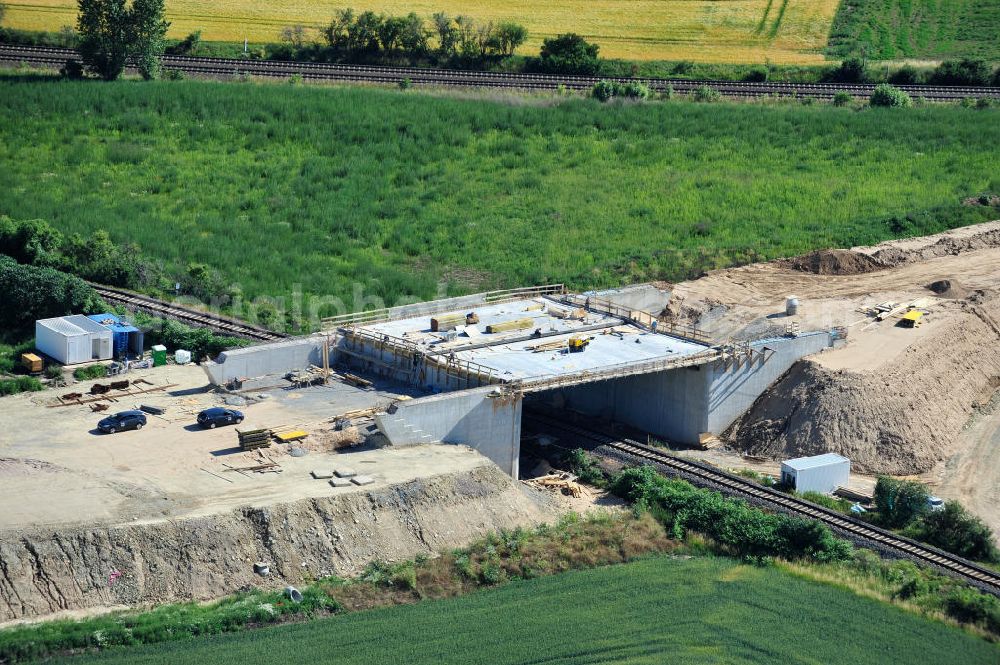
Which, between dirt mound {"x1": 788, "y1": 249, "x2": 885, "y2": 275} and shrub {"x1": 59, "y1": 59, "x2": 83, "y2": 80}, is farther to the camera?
shrub {"x1": 59, "y1": 59, "x2": 83, "y2": 80}

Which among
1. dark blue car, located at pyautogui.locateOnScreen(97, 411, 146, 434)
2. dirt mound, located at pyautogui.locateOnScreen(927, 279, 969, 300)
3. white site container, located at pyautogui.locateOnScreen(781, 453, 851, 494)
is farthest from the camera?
dirt mound, located at pyautogui.locateOnScreen(927, 279, 969, 300)

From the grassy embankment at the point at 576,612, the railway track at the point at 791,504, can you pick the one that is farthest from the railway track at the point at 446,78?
the grassy embankment at the point at 576,612

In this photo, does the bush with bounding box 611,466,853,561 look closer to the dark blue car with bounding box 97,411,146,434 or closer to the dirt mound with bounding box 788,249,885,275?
the dark blue car with bounding box 97,411,146,434

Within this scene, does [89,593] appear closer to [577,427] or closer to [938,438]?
[577,427]

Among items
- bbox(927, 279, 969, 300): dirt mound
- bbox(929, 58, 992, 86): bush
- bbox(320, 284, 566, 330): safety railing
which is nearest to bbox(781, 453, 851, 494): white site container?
bbox(927, 279, 969, 300): dirt mound

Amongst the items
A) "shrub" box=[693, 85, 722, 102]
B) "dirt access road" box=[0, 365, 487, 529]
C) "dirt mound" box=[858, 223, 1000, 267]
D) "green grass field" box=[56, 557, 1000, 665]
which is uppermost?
"shrub" box=[693, 85, 722, 102]
